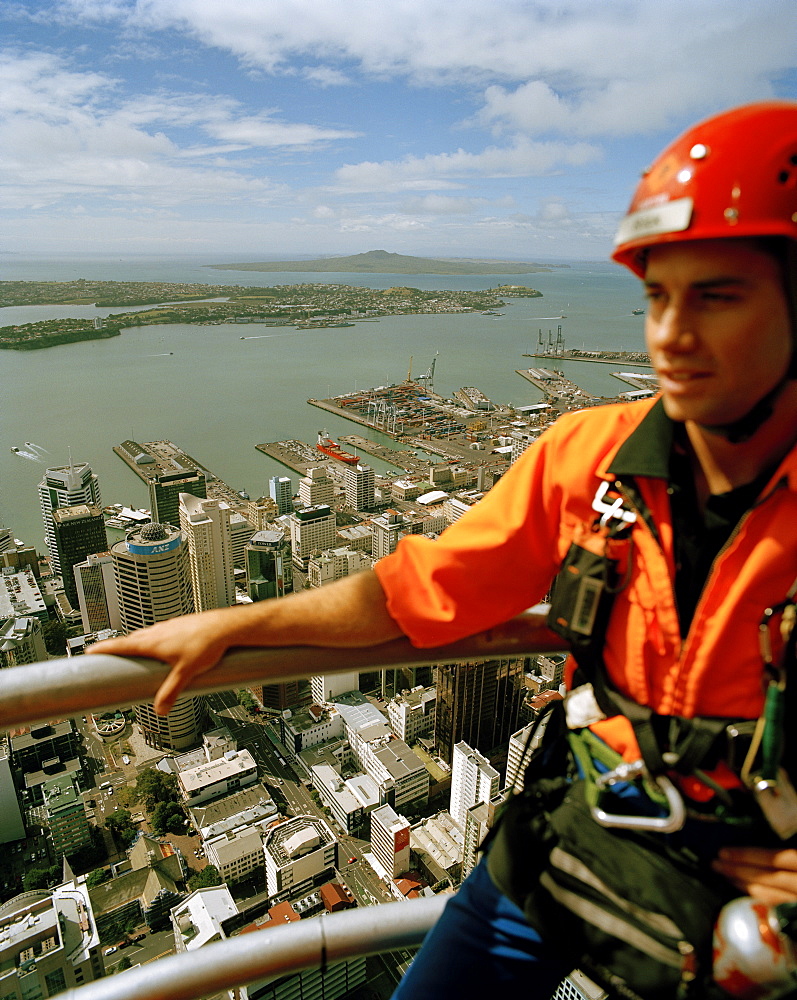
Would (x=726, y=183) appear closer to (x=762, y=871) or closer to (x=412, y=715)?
(x=762, y=871)

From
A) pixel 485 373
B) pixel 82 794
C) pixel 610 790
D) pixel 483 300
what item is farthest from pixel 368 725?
pixel 483 300

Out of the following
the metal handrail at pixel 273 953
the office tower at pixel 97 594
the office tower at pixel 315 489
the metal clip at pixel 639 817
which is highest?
the metal clip at pixel 639 817

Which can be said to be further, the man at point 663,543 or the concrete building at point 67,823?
the concrete building at point 67,823

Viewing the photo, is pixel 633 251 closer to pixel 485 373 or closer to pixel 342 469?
pixel 342 469

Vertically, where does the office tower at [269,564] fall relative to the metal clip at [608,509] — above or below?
below

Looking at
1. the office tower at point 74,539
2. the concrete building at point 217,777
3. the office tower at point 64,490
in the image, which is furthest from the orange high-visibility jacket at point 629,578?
the office tower at point 64,490

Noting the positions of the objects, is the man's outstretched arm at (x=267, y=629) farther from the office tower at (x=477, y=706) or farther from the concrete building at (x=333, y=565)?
the concrete building at (x=333, y=565)

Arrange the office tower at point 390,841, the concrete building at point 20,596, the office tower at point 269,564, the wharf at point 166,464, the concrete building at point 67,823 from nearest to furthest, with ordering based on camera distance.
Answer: the office tower at point 390,841 < the concrete building at point 67,823 < the concrete building at point 20,596 < the office tower at point 269,564 < the wharf at point 166,464

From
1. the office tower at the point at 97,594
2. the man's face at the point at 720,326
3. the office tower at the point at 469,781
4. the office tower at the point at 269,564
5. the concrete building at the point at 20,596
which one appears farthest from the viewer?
the office tower at the point at 269,564

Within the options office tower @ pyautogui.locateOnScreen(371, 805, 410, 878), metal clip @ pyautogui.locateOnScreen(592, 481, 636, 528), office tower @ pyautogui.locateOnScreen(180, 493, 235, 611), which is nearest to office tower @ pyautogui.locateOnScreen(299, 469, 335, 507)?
office tower @ pyautogui.locateOnScreen(180, 493, 235, 611)
